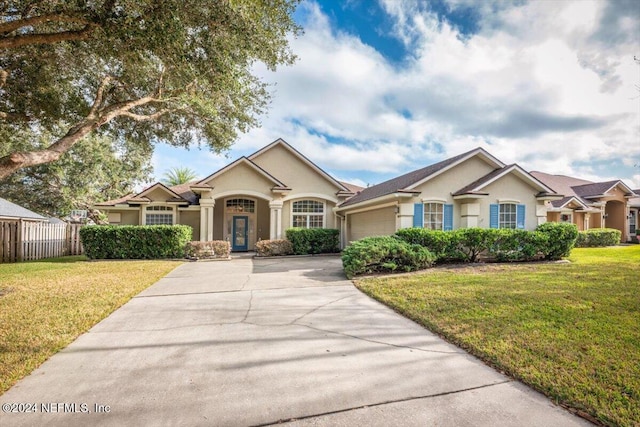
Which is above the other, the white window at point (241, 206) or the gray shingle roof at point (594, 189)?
the gray shingle roof at point (594, 189)

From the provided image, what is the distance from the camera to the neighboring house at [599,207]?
72.0 feet

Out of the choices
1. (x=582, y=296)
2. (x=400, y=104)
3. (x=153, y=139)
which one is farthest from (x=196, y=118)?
(x=582, y=296)

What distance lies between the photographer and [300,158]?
1880 centimetres

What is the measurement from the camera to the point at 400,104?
16.6 metres

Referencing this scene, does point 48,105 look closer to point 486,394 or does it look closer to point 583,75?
point 486,394

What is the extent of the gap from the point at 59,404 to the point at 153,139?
45.8ft

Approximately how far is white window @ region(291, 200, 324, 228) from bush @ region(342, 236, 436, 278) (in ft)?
27.8

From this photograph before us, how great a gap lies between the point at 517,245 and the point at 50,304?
1429 centimetres

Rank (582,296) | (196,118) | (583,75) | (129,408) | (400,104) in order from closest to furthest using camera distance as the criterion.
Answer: (129,408) → (582,296) → (583,75) → (196,118) → (400,104)

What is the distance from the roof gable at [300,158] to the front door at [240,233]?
404cm

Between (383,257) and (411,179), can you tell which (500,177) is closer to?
(411,179)

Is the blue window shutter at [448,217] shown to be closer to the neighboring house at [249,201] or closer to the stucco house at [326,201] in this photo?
the stucco house at [326,201]

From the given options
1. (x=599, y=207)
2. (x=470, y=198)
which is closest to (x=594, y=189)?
(x=599, y=207)

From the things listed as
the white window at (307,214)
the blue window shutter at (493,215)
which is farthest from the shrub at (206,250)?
the blue window shutter at (493,215)
